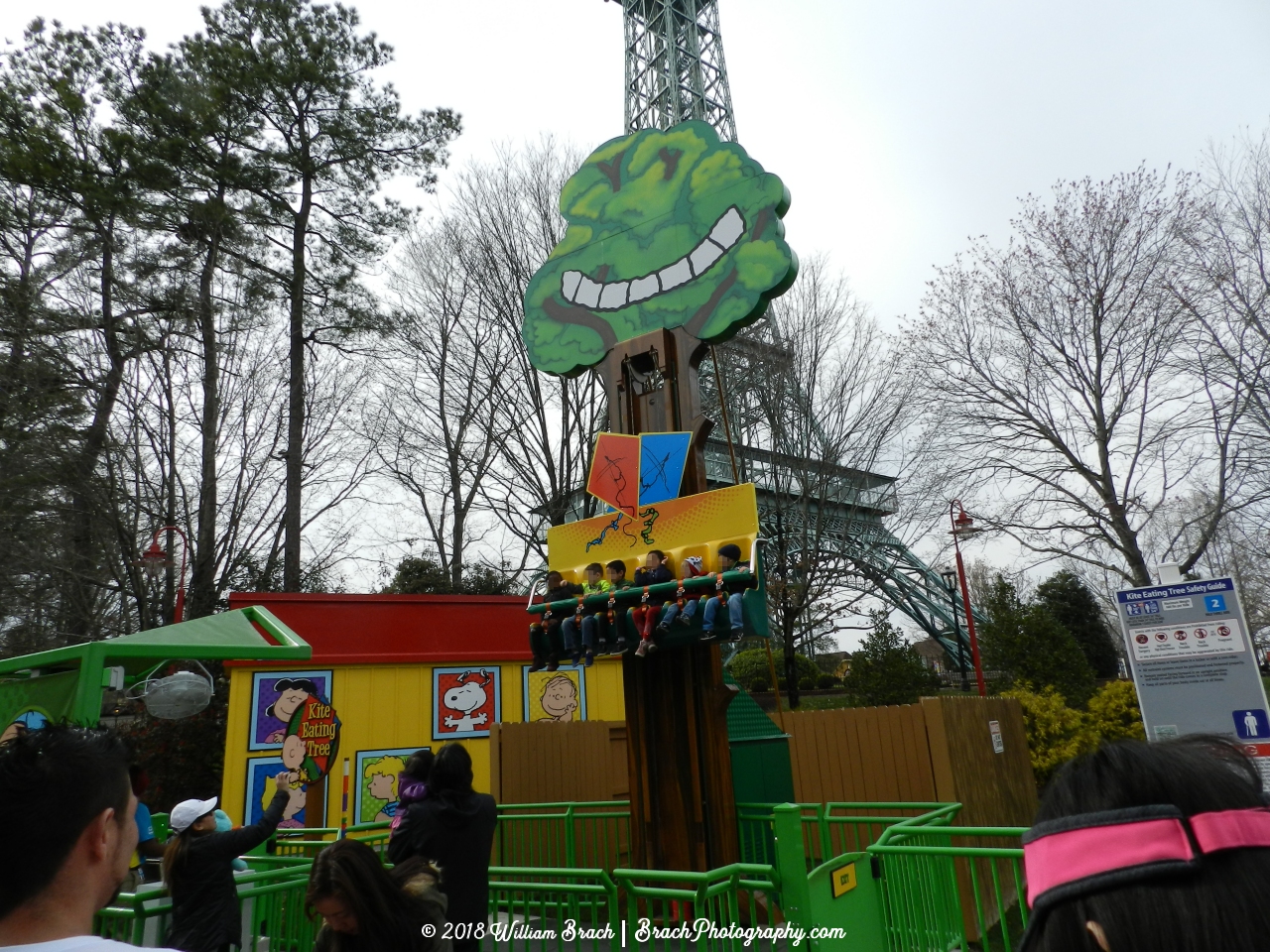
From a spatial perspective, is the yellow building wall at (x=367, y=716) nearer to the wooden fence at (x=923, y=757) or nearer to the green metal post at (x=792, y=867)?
the wooden fence at (x=923, y=757)

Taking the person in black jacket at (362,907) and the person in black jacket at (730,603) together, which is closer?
the person in black jacket at (362,907)

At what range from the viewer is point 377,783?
11.3 meters

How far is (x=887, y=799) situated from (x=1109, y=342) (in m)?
11.6

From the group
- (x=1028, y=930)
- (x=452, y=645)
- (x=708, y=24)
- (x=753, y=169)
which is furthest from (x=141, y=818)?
(x=708, y=24)

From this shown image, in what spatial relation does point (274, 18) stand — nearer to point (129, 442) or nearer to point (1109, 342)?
point (129, 442)

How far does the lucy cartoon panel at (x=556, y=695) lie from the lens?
12945mm

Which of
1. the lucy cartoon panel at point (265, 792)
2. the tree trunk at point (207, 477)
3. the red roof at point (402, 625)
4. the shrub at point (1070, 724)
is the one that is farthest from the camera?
the tree trunk at point (207, 477)

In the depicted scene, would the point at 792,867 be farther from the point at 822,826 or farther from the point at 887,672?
the point at 887,672

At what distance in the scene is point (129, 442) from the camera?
14547 millimetres

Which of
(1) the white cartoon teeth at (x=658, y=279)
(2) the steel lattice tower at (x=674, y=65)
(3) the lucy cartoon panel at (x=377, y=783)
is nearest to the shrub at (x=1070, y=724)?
(1) the white cartoon teeth at (x=658, y=279)

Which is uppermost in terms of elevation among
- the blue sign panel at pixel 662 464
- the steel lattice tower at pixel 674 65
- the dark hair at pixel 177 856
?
the steel lattice tower at pixel 674 65

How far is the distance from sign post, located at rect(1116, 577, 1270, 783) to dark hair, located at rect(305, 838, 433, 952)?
20.1ft

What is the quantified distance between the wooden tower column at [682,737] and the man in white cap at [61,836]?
559cm

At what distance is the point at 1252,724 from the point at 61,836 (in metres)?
7.79
